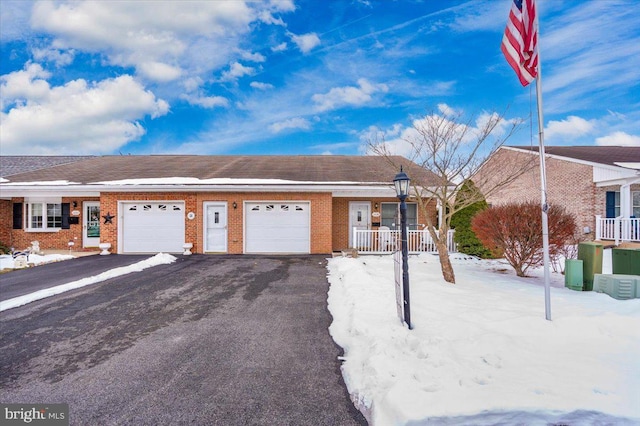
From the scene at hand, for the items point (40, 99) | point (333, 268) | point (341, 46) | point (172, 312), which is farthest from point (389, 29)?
point (40, 99)

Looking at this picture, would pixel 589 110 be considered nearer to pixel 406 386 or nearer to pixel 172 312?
pixel 406 386

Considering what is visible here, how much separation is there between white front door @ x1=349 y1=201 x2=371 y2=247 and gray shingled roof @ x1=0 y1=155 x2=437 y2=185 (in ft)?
4.15

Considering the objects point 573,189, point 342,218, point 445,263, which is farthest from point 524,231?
point 573,189

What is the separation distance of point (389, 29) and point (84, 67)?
14461mm

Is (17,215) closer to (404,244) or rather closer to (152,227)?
(152,227)

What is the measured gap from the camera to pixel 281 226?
12.0 m

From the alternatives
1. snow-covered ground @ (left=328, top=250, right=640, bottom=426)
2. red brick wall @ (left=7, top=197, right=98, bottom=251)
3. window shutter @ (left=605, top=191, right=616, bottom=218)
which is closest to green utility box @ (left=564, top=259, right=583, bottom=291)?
snow-covered ground @ (left=328, top=250, right=640, bottom=426)

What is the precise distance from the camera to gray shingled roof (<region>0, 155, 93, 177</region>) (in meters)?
16.0

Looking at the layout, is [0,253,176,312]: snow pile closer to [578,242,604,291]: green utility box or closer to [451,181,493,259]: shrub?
[451,181,493,259]: shrub

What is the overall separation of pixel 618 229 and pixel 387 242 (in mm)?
9036

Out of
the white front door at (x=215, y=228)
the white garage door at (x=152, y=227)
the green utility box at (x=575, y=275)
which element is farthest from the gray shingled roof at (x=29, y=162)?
the green utility box at (x=575, y=275)

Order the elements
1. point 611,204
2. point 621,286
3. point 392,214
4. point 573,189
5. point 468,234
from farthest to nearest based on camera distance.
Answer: point 573,189 < point 392,214 < point 611,204 < point 468,234 < point 621,286

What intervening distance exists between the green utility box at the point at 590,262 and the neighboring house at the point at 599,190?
5141mm

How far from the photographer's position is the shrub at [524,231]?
7195 millimetres
